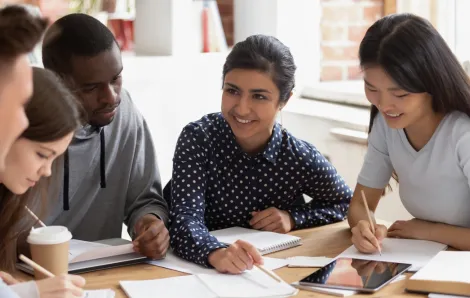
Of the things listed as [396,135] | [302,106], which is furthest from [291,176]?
[302,106]

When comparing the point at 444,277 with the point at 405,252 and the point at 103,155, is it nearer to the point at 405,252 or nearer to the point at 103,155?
the point at 405,252

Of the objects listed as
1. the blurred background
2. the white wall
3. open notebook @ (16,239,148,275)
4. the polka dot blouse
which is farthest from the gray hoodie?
the white wall

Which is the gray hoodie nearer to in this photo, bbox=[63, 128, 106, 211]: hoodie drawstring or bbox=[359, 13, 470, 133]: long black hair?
bbox=[63, 128, 106, 211]: hoodie drawstring

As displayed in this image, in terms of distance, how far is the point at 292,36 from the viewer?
3775 mm

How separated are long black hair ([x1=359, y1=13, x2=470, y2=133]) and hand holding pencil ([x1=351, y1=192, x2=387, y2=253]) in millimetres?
317

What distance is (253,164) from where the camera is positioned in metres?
2.27

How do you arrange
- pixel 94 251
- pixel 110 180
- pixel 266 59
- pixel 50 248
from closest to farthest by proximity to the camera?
pixel 50 248 < pixel 94 251 < pixel 266 59 < pixel 110 180

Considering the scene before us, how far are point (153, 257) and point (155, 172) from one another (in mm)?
462

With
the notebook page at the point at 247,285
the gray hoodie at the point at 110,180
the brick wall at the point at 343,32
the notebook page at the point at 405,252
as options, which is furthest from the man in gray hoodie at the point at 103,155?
the brick wall at the point at 343,32

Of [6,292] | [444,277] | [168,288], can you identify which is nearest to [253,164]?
[168,288]

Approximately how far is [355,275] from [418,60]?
0.57m

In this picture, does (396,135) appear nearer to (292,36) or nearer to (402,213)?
(402,213)

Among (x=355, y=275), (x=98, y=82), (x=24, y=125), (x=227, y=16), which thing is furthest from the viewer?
(x=227, y=16)

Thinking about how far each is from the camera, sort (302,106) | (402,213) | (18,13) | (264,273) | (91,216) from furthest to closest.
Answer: (302,106), (402,213), (91,216), (264,273), (18,13)
